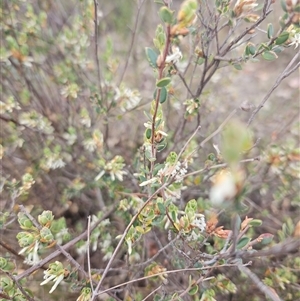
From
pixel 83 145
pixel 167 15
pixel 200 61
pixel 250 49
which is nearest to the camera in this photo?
pixel 167 15

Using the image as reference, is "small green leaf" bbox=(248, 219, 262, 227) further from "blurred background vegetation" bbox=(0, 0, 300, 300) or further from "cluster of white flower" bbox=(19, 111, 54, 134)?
"cluster of white flower" bbox=(19, 111, 54, 134)

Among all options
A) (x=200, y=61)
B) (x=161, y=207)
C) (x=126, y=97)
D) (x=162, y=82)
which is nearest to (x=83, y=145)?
(x=126, y=97)

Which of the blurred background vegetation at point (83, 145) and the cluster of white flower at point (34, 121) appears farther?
the cluster of white flower at point (34, 121)

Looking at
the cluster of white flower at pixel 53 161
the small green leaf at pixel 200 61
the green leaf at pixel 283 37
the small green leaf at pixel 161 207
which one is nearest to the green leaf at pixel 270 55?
the green leaf at pixel 283 37

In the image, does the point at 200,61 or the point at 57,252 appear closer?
the point at 57,252

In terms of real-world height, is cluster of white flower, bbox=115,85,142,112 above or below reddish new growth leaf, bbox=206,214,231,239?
above

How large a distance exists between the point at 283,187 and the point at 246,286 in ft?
1.46

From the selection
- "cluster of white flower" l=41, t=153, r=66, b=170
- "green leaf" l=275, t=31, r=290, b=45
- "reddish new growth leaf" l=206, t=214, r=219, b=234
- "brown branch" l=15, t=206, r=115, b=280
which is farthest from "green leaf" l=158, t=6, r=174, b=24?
"cluster of white flower" l=41, t=153, r=66, b=170

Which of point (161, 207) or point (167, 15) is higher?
point (167, 15)

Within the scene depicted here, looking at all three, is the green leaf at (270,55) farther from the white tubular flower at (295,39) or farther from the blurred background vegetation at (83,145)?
the blurred background vegetation at (83,145)

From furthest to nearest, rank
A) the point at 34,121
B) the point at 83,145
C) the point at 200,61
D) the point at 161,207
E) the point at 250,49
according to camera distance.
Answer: the point at 83,145 → the point at 34,121 → the point at 200,61 → the point at 250,49 → the point at 161,207

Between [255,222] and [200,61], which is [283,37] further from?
[255,222]

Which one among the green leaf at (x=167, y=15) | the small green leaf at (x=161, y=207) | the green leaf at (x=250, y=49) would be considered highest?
the green leaf at (x=167, y=15)

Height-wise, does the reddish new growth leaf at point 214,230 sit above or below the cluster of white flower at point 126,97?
below
